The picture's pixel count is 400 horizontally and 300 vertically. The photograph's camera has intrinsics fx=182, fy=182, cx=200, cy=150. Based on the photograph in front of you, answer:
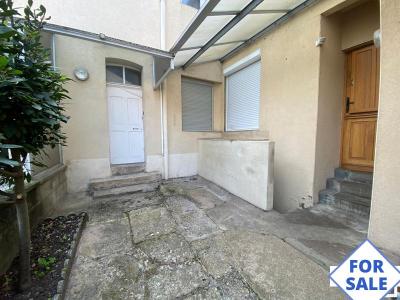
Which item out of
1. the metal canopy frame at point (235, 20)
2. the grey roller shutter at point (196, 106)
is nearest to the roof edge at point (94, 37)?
the metal canopy frame at point (235, 20)

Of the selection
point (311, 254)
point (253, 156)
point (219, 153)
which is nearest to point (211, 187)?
point (219, 153)

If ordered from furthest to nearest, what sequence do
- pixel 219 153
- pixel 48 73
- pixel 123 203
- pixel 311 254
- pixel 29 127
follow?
pixel 219 153
pixel 123 203
pixel 311 254
pixel 48 73
pixel 29 127

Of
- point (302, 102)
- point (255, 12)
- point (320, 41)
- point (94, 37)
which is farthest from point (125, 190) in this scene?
point (320, 41)

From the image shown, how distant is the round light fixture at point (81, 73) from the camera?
3611 millimetres

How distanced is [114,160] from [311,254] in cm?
398

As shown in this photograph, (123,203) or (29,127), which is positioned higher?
(29,127)

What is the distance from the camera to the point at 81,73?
363 centimetres

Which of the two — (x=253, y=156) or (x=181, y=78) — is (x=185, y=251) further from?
(x=181, y=78)

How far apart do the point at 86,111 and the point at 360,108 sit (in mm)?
5014

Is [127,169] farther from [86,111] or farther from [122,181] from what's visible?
[86,111]

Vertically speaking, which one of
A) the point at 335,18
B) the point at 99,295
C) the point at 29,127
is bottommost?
the point at 99,295

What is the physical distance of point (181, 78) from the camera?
4.86m

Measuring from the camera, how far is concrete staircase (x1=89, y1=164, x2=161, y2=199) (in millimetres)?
3725

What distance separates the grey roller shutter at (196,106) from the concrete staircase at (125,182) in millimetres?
1584
